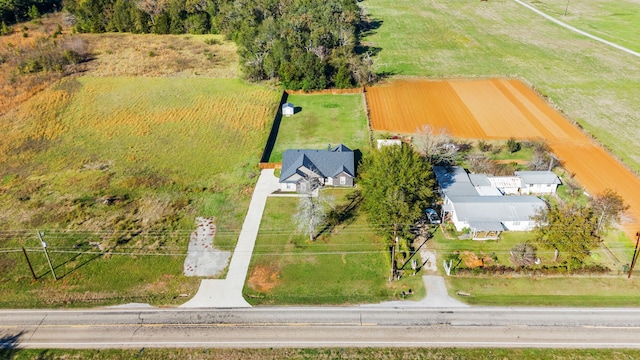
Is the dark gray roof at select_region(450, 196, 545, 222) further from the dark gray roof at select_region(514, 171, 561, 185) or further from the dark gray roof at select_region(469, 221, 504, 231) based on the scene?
the dark gray roof at select_region(514, 171, 561, 185)

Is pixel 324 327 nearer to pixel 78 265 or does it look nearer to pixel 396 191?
pixel 396 191

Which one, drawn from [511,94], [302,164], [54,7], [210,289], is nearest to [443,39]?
[511,94]

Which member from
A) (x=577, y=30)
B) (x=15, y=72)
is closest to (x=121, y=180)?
(x=15, y=72)

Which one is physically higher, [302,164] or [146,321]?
[302,164]

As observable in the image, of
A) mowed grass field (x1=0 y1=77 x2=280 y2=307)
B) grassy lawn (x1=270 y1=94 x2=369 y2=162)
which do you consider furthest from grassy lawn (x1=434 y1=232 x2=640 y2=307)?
grassy lawn (x1=270 y1=94 x2=369 y2=162)

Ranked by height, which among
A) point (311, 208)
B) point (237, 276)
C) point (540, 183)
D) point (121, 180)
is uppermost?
point (311, 208)

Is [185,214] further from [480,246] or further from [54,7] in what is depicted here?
[54,7]

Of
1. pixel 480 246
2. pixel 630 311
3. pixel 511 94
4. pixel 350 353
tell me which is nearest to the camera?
pixel 350 353
